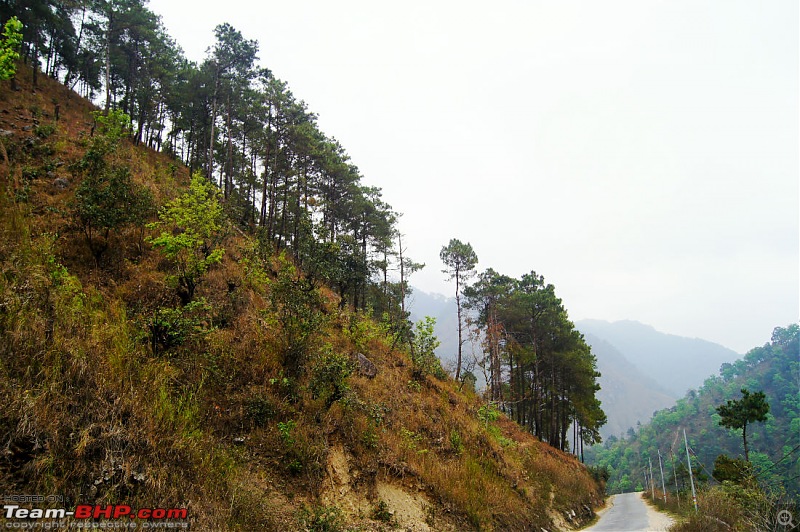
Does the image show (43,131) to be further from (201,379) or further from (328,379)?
(328,379)

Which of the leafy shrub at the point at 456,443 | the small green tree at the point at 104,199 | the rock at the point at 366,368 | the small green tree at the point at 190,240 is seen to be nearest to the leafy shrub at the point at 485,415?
the leafy shrub at the point at 456,443

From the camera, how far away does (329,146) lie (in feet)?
88.1

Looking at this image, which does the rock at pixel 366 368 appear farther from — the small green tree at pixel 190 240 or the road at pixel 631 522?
the road at pixel 631 522

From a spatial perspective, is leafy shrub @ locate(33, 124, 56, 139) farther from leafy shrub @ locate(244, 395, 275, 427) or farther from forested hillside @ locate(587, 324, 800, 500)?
forested hillside @ locate(587, 324, 800, 500)

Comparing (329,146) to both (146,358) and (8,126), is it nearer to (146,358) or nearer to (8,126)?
(8,126)

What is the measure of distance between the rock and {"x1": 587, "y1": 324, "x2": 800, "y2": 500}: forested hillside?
6507 cm

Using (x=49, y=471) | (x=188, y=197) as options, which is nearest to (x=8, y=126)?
(x=188, y=197)

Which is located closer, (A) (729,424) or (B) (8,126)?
(B) (8,126)

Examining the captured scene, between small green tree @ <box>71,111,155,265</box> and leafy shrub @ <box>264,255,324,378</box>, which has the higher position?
small green tree @ <box>71,111,155,265</box>

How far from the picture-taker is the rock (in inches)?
447

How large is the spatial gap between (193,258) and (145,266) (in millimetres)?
1673

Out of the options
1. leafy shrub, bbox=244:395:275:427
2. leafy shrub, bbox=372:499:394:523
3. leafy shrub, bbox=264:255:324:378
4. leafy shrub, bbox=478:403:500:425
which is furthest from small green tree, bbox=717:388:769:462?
leafy shrub, bbox=244:395:275:427

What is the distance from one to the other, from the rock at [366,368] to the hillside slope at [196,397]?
14 cm

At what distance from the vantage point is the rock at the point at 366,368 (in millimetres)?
11359
